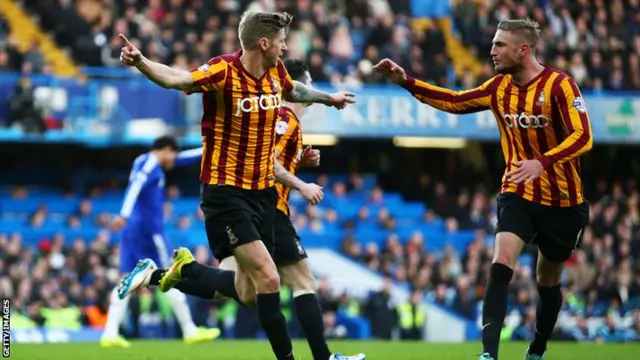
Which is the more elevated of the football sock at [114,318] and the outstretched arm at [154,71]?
the outstretched arm at [154,71]

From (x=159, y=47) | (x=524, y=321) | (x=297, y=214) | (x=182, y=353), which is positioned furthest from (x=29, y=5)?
(x=182, y=353)

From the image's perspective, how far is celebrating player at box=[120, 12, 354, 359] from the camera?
8211mm

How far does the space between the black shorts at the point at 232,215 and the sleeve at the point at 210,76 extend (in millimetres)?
663

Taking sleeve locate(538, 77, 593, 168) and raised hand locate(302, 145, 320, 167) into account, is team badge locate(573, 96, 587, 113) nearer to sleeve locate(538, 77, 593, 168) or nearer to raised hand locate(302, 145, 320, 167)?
sleeve locate(538, 77, 593, 168)

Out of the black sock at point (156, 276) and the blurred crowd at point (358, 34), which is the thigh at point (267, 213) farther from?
the blurred crowd at point (358, 34)

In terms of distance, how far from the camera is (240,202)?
830 centimetres

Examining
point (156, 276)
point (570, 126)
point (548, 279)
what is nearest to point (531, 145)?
point (570, 126)

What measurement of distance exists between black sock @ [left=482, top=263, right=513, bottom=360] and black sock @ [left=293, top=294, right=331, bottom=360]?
1.12 meters

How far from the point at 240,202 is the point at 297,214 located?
46.6ft

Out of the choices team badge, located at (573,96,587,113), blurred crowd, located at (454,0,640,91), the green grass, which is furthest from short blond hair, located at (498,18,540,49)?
blurred crowd, located at (454,0,640,91)

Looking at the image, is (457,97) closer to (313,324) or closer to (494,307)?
(494,307)

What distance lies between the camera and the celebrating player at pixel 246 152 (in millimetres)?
8211

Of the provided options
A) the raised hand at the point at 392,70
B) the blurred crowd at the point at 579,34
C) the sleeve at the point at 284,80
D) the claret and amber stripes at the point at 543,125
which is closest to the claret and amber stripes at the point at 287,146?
the sleeve at the point at 284,80

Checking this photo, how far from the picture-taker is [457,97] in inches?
366
